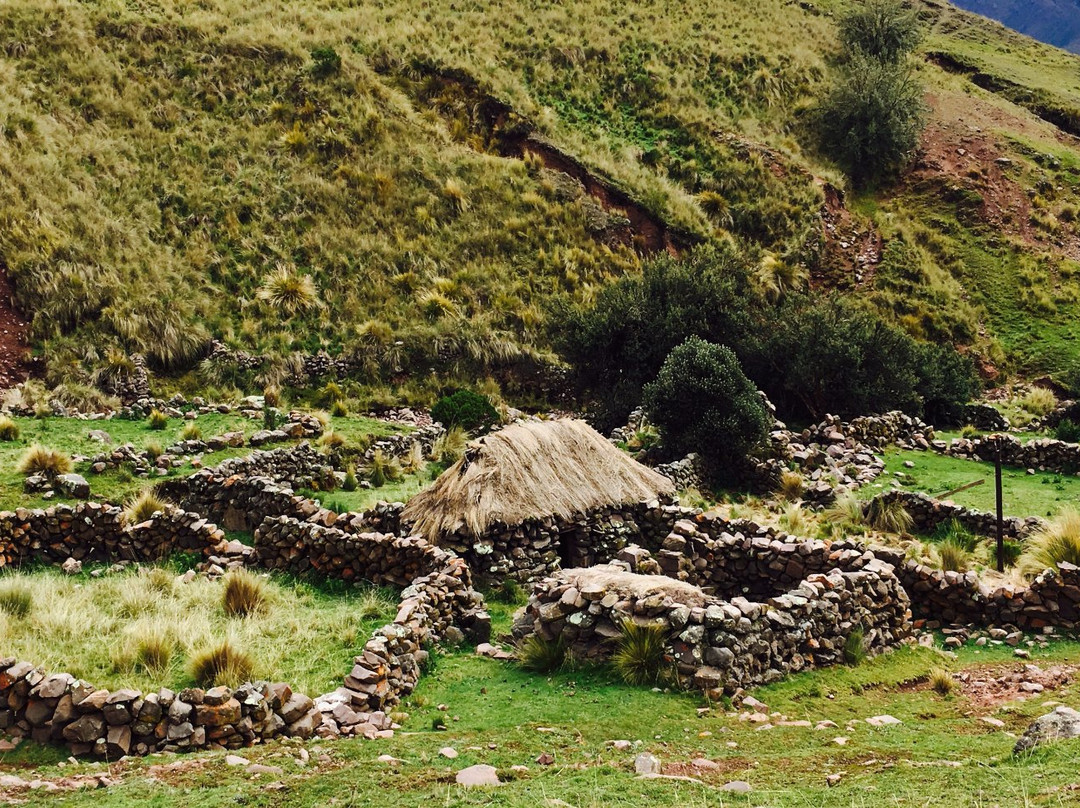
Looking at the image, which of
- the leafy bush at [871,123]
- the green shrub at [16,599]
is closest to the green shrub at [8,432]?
the green shrub at [16,599]

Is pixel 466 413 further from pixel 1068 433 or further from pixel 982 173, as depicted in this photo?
pixel 982 173

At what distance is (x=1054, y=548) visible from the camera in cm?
1155

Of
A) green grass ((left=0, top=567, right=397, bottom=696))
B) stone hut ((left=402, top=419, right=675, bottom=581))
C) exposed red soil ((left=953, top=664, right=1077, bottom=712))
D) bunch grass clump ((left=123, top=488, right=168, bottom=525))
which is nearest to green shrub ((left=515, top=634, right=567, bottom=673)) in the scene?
green grass ((left=0, top=567, right=397, bottom=696))

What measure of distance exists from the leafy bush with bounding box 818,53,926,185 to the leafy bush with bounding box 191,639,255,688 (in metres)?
41.8

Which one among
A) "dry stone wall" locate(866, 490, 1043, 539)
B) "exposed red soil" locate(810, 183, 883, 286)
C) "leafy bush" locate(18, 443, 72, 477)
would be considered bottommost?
"leafy bush" locate(18, 443, 72, 477)

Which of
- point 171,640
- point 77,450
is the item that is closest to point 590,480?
point 171,640

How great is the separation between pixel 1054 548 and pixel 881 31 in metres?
48.8

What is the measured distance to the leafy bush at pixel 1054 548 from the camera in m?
11.3

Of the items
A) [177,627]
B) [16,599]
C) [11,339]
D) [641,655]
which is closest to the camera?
[641,655]

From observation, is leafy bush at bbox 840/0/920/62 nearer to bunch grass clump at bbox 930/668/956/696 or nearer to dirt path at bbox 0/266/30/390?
dirt path at bbox 0/266/30/390

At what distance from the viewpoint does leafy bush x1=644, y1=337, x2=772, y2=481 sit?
60.2 ft

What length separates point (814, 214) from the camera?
3772cm

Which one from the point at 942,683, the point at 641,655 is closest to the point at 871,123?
the point at 942,683

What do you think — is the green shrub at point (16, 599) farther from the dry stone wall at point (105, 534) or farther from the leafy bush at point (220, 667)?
the leafy bush at point (220, 667)
